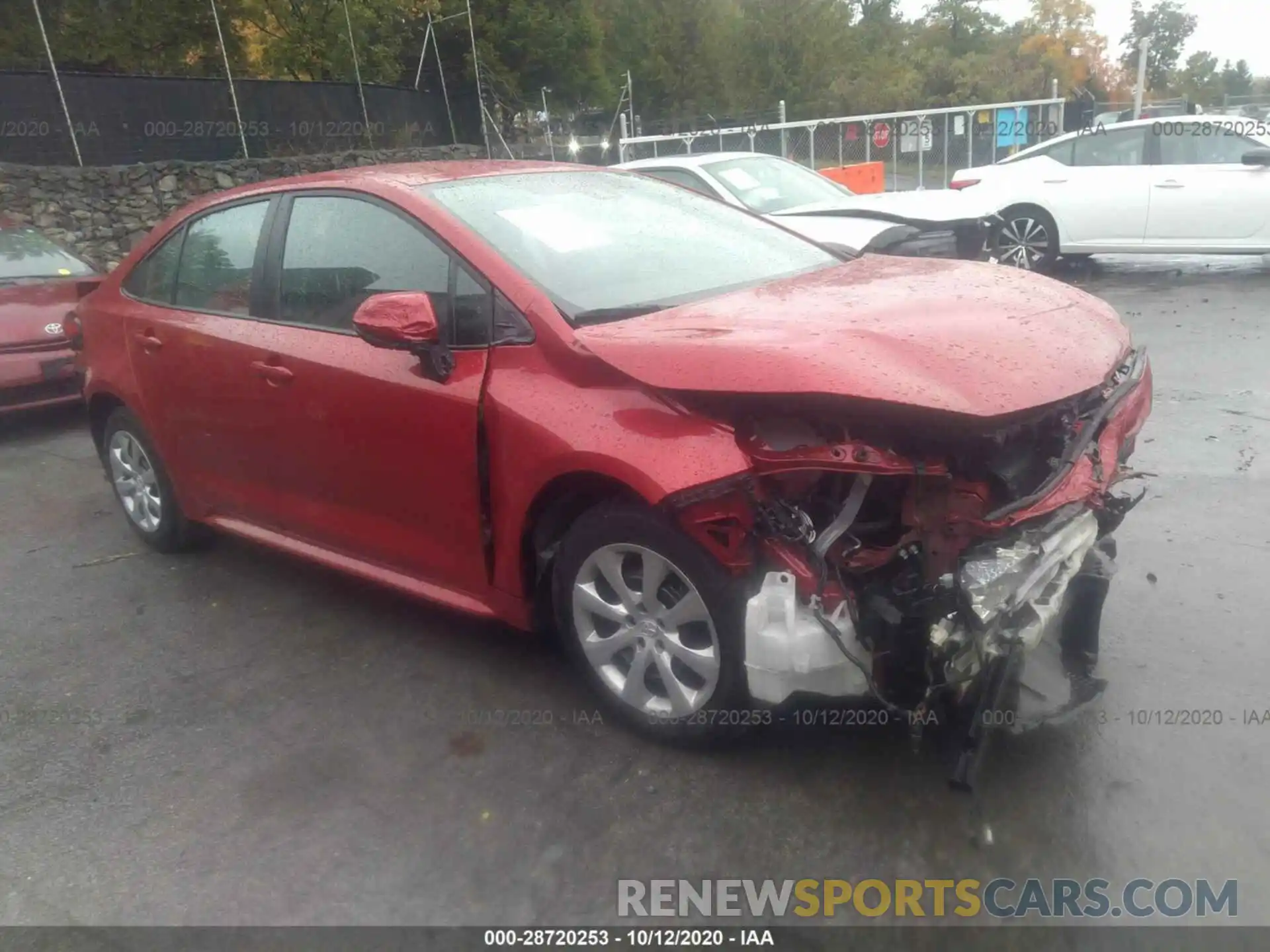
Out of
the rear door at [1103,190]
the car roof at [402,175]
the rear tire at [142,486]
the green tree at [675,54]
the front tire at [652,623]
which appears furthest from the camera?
the green tree at [675,54]

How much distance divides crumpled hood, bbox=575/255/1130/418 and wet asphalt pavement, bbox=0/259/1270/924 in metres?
1.08

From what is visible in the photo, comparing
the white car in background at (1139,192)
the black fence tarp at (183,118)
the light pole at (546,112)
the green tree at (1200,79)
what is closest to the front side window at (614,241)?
the white car in background at (1139,192)

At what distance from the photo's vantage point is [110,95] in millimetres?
14883

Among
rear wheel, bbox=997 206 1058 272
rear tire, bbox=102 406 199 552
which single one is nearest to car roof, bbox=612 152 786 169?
rear wheel, bbox=997 206 1058 272

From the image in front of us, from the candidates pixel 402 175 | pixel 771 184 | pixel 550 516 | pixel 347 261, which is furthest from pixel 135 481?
pixel 771 184

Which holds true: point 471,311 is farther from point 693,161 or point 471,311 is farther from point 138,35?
point 138,35

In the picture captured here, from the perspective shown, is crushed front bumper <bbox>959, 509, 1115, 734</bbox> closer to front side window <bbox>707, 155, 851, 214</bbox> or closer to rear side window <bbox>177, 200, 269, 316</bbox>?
rear side window <bbox>177, 200, 269, 316</bbox>

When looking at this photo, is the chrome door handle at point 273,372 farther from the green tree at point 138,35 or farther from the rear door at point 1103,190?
the green tree at point 138,35

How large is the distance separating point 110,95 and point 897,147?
1324cm

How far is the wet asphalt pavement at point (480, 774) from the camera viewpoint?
270 cm

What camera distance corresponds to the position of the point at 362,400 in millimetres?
3600

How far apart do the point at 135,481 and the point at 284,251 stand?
1761 mm

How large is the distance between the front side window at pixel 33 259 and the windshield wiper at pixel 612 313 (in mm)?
6741

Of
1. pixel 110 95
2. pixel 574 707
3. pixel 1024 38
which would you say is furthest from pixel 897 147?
pixel 1024 38
